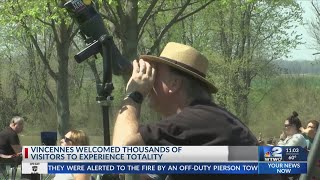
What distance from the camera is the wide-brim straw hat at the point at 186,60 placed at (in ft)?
9.35

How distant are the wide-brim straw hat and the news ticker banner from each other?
1.20 feet

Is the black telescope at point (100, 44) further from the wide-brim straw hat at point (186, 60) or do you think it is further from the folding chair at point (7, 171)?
the folding chair at point (7, 171)

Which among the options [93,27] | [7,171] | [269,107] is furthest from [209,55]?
[93,27]

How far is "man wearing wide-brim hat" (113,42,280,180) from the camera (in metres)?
2.62

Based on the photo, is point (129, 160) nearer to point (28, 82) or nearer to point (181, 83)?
point (181, 83)

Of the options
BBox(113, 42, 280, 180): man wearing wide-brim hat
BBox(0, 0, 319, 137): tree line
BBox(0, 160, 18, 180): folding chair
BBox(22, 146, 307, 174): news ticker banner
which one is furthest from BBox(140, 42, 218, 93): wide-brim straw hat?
BBox(0, 0, 319, 137): tree line

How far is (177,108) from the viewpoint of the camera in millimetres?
2836

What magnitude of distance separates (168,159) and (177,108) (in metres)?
0.25

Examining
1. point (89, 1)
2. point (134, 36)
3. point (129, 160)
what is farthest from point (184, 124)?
point (134, 36)

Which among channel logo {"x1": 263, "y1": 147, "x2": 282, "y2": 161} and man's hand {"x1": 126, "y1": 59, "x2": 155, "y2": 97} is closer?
channel logo {"x1": 263, "y1": 147, "x2": 282, "y2": 161}

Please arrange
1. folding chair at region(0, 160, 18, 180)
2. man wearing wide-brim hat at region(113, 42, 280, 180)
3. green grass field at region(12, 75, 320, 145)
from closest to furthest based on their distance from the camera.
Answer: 1. man wearing wide-brim hat at region(113, 42, 280, 180)
2. folding chair at region(0, 160, 18, 180)
3. green grass field at region(12, 75, 320, 145)

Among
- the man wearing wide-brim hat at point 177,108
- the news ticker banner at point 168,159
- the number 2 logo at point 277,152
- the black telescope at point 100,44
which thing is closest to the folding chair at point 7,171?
the black telescope at point 100,44

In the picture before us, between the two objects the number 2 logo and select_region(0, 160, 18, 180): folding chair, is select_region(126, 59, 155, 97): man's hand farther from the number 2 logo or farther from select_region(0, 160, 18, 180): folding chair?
select_region(0, 160, 18, 180): folding chair

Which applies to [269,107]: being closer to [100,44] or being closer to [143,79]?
[100,44]
